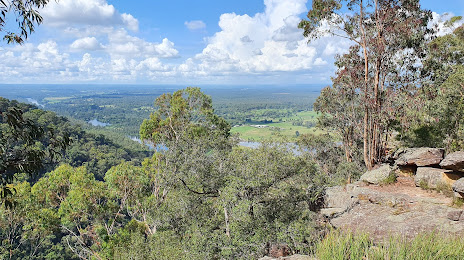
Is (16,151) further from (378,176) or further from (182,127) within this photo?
(182,127)

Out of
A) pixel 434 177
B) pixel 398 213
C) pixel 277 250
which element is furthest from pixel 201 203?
pixel 434 177

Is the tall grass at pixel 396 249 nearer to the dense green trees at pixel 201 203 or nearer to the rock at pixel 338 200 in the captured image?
the dense green trees at pixel 201 203

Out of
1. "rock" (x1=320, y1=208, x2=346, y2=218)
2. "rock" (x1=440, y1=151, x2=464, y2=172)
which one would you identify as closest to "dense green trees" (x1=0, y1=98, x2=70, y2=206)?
"rock" (x1=320, y1=208, x2=346, y2=218)

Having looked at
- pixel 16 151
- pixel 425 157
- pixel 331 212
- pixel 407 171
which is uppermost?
pixel 16 151

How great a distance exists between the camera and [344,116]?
1748 centimetres

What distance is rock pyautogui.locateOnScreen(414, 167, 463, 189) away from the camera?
8.39 m

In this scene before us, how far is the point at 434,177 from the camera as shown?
875 cm

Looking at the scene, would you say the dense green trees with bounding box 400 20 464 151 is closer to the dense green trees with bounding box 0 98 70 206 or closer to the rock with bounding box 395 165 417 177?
the rock with bounding box 395 165 417 177

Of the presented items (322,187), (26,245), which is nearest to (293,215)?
(322,187)

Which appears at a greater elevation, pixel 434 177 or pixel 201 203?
pixel 434 177

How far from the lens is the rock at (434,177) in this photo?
8.39 m

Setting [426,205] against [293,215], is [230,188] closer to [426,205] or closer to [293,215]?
[293,215]

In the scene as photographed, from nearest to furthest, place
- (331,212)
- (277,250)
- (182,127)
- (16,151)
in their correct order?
1. (16,151)
2. (277,250)
3. (331,212)
4. (182,127)

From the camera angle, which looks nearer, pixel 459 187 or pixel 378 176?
pixel 459 187
